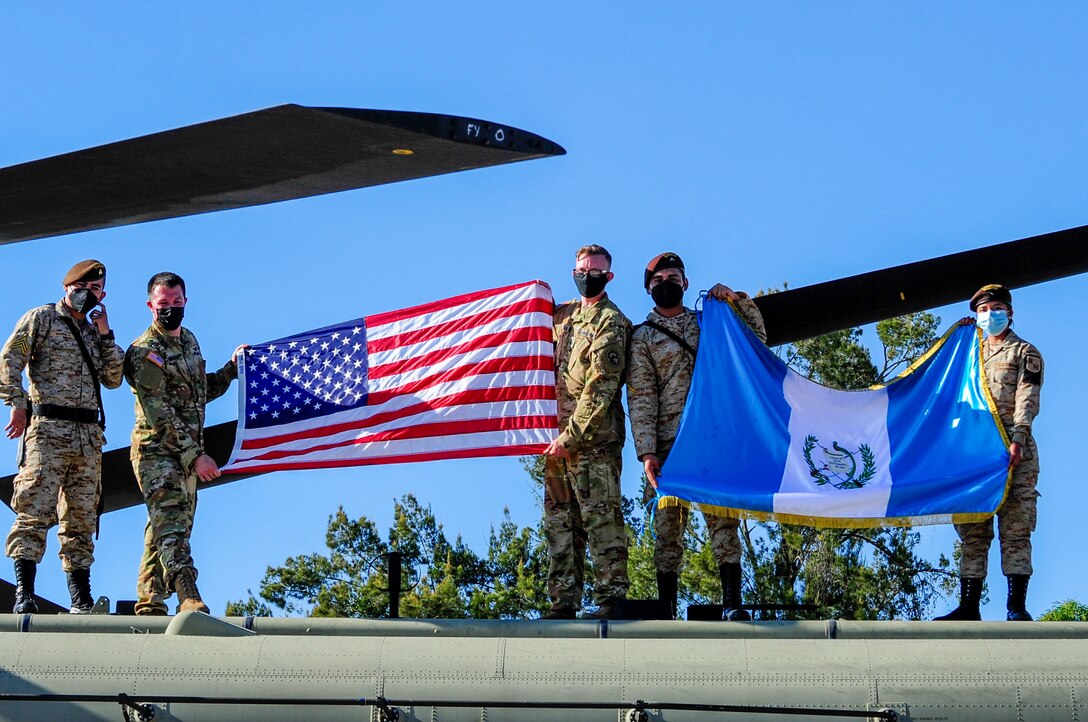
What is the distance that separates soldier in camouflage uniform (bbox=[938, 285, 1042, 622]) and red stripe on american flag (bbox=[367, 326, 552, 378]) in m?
2.93

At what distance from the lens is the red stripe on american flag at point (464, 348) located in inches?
419

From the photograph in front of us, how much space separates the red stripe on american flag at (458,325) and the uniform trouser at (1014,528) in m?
3.16

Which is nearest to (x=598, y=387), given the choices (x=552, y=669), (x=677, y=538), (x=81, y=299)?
(x=677, y=538)

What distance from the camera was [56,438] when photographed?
10.1 meters

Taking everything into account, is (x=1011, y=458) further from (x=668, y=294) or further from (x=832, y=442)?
(x=668, y=294)

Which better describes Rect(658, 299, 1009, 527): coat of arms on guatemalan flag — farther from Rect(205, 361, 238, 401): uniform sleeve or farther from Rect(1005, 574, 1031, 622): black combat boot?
Rect(205, 361, 238, 401): uniform sleeve

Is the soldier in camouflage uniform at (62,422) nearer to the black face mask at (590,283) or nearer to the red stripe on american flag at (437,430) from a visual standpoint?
the red stripe on american flag at (437,430)

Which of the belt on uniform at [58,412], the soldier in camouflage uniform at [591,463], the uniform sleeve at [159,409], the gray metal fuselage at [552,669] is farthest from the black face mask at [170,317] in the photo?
the soldier in camouflage uniform at [591,463]

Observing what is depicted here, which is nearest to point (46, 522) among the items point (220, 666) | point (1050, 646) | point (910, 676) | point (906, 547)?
point (220, 666)

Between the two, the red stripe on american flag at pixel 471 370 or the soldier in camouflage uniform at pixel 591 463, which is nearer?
the soldier in camouflage uniform at pixel 591 463

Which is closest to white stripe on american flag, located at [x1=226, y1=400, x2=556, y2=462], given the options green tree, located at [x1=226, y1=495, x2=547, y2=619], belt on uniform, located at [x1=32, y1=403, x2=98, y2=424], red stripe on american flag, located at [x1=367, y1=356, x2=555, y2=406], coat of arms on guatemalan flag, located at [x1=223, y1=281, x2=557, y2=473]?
coat of arms on guatemalan flag, located at [x1=223, y1=281, x2=557, y2=473]

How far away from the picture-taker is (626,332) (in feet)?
33.3

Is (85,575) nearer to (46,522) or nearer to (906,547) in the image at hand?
(46,522)

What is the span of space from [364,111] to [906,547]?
67.4 feet
